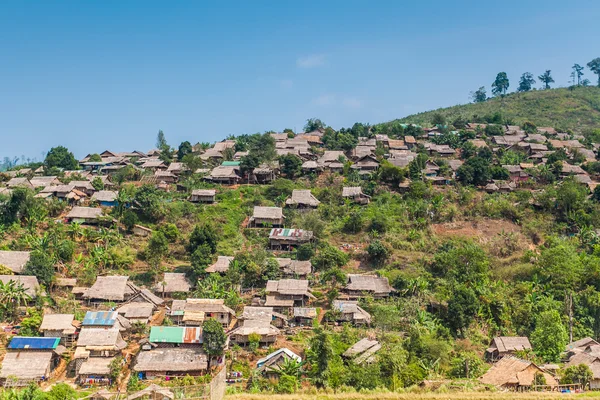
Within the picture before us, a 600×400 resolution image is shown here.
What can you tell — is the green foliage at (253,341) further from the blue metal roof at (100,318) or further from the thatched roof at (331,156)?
the thatched roof at (331,156)

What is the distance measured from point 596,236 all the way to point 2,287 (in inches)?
1780

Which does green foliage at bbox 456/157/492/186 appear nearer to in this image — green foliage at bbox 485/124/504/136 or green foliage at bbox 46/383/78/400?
green foliage at bbox 485/124/504/136

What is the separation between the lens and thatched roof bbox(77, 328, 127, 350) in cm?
3350

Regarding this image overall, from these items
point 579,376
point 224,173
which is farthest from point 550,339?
point 224,173

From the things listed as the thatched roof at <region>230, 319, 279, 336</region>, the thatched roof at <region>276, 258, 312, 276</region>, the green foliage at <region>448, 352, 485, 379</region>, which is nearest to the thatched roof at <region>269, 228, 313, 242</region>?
the thatched roof at <region>276, 258, 312, 276</region>

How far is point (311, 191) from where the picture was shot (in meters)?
57.9

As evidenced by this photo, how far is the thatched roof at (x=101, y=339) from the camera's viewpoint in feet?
110

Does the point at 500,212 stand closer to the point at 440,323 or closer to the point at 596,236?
the point at 596,236

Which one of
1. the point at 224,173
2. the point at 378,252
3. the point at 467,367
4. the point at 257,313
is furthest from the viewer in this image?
the point at 224,173

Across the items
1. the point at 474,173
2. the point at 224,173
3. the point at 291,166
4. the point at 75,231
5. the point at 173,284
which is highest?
the point at 291,166

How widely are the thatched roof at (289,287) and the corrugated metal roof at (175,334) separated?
7650 mm

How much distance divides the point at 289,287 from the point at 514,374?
1704cm

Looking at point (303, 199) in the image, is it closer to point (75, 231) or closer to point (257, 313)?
point (257, 313)

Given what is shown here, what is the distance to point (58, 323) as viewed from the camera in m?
35.2
